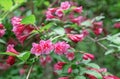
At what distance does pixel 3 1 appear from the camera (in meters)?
1.75

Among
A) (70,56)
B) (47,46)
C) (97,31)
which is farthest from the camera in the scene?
(97,31)

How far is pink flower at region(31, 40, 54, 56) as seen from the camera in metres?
1.61

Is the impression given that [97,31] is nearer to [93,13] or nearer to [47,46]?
[47,46]

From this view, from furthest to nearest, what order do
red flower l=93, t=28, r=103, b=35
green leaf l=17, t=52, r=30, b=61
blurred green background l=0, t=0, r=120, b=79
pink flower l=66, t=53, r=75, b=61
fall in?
blurred green background l=0, t=0, r=120, b=79
red flower l=93, t=28, r=103, b=35
pink flower l=66, t=53, r=75, b=61
green leaf l=17, t=52, r=30, b=61

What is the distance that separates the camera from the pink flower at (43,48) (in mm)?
1606

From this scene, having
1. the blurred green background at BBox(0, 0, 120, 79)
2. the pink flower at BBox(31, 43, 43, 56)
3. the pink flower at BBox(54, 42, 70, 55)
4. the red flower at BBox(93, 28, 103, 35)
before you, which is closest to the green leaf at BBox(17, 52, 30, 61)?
the pink flower at BBox(31, 43, 43, 56)

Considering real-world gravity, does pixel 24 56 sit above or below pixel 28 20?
below

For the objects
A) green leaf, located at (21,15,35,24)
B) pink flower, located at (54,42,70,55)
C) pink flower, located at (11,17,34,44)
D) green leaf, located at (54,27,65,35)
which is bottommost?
pink flower, located at (54,42,70,55)

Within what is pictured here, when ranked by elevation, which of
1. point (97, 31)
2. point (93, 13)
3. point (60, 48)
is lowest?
point (93, 13)

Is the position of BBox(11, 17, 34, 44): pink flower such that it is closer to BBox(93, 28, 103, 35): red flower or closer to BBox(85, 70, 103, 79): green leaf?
BBox(85, 70, 103, 79): green leaf

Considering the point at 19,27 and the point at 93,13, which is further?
the point at 93,13

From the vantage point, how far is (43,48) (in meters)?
1.63

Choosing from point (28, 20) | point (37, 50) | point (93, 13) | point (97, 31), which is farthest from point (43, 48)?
point (93, 13)

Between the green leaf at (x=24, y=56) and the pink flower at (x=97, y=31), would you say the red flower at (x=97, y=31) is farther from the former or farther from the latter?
the green leaf at (x=24, y=56)
